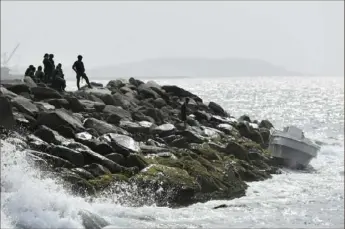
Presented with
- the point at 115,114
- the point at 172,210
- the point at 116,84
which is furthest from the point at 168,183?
the point at 116,84

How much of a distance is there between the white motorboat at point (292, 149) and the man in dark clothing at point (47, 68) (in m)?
13.7

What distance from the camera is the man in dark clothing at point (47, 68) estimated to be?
3034 centimetres

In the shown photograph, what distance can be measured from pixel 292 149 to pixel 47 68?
15.1 m

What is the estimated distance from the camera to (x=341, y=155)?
37.8 metres

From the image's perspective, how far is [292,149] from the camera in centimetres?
2992

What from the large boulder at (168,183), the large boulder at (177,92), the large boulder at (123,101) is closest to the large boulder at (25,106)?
the large boulder at (168,183)

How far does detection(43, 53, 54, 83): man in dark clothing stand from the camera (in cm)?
3034

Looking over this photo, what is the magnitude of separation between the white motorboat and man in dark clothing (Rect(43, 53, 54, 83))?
13.7 m

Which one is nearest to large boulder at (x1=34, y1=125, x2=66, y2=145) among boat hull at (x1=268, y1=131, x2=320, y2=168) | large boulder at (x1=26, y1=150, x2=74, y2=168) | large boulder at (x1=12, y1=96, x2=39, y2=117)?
large boulder at (x1=26, y1=150, x2=74, y2=168)

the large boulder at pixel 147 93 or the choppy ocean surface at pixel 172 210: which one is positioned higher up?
the large boulder at pixel 147 93

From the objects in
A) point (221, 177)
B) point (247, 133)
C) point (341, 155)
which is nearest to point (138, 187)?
point (221, 177)

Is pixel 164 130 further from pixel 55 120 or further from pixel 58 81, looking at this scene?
pixel 58 81

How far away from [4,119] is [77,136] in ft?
9.02

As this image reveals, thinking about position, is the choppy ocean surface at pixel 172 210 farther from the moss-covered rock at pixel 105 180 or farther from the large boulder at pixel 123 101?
the large boulder at pixel 123 101
